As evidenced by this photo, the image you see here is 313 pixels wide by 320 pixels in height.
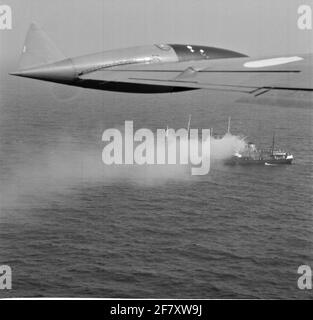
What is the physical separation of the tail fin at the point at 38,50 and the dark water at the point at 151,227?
65533mm

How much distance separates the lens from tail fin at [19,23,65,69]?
45.5 m

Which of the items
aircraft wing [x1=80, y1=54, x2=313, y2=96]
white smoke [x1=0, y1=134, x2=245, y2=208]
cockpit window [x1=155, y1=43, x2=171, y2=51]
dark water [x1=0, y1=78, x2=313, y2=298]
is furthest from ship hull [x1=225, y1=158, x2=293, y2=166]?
aircraft wing [x1=80, y1=54, x2=313, y2=96]

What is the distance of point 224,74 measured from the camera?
37.5 metres

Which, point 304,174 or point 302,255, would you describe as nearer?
point 302,255

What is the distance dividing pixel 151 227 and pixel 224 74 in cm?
9309

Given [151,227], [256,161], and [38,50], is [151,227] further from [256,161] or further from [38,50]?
[38,50]

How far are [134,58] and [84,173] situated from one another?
124 metres

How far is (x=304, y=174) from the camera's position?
516 ft

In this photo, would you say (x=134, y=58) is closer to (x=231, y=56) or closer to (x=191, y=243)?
(x=231, y=56)

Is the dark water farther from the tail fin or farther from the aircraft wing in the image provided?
the tail fin

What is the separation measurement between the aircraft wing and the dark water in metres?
65.3

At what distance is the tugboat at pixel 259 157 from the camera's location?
538 feet

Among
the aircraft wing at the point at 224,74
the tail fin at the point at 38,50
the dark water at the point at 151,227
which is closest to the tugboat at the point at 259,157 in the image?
the dark water at the point at 151,227
